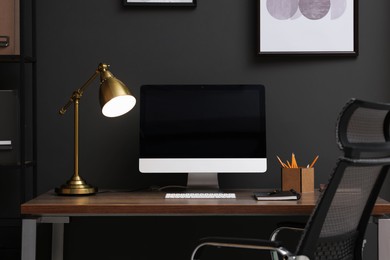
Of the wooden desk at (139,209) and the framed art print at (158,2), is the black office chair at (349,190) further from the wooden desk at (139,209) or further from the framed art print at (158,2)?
the framed art print at (158,2)

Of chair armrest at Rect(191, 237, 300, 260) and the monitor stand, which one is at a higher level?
the monitor stand

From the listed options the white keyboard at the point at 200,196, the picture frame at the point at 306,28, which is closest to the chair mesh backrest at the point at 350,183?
the white keyboard at the point at 200,196

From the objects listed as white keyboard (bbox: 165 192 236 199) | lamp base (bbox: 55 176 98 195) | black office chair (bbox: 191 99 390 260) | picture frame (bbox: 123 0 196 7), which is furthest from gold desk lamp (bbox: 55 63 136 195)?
black office chair (bbox: 191 99 390 260)

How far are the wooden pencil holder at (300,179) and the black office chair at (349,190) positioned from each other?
0.67m

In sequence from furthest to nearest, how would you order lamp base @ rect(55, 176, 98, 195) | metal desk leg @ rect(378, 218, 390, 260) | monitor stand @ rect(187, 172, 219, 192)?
monitor stand @ rect(187, 172, 219, 192), lamp base @ rect(55, 176, 98, 195), metal desk leg @ rect(378, 218, 390, 260)

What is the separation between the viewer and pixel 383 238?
2230mm

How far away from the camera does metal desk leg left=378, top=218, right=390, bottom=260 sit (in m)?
2.22

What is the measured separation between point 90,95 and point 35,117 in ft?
0.86

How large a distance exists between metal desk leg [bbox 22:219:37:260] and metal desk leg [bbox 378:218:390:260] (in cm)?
122

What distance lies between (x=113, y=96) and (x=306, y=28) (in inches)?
38.3

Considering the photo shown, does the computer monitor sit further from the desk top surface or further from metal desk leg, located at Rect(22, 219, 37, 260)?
metal desk leg, located at Rect(22, 219, 37, 260)

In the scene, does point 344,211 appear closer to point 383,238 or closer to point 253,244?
point 253,244

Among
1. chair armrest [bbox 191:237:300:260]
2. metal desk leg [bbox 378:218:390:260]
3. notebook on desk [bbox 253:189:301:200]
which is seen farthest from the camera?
notebook on desk [bbox 253:189:301:200]

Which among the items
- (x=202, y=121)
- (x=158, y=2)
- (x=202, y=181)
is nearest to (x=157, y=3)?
(x=158, y=2)
